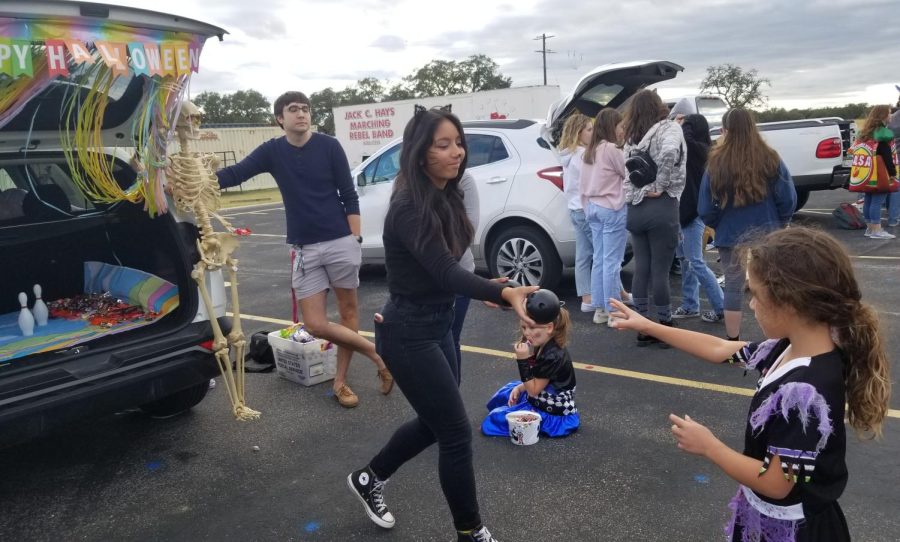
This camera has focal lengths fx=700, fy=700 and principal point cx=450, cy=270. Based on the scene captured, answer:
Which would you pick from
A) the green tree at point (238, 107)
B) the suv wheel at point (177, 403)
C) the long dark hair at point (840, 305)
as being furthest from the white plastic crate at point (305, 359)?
the green tree at point (238, 107)

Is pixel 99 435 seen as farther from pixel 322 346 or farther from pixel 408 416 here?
pixel 408 416

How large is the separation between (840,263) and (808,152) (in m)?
9.89

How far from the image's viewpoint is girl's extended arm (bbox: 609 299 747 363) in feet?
7.14

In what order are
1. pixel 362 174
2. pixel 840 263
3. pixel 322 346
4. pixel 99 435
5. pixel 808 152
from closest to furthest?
pixel 840 263 → pixel 99 435 → pixel 322 346 → pixel 362 174 → pixel 808 152

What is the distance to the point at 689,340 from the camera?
2260 millimetres

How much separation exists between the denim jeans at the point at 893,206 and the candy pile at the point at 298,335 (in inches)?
330

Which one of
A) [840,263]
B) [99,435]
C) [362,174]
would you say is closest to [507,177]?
[362,174]

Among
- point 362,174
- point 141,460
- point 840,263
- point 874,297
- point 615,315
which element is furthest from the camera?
point 362,174

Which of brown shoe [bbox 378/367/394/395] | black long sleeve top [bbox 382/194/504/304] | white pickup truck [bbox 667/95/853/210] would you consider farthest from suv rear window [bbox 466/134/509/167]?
white pickup truck [bbox 667/95/853/210]

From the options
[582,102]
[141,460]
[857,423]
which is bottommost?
[141,460]

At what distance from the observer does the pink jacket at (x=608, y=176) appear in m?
5.62

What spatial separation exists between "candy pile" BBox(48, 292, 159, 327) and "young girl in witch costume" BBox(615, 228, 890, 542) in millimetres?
3376

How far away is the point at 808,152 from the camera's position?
10.5m

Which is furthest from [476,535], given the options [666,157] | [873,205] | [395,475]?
[873,205]
